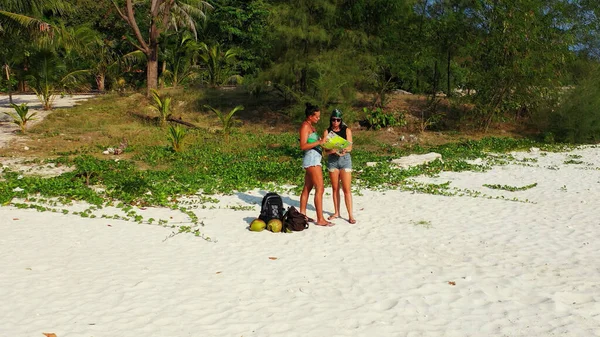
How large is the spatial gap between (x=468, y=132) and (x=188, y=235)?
15.3 metres

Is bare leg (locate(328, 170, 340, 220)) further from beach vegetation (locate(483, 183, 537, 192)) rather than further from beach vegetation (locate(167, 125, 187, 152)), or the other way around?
beach vegetation (locate(167, 125, 187, 152))

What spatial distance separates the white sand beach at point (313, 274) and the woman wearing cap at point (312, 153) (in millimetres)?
518

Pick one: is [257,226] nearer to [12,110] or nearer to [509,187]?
[509,187]

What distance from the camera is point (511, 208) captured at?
9289 millimetres

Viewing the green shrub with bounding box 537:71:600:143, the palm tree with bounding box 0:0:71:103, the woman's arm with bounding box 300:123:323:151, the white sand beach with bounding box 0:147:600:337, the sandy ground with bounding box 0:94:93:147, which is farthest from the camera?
the green shrub with bounding box 537:71:600:143

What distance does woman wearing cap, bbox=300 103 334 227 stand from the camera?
7513mm

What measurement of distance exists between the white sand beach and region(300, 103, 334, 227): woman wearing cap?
1.70ft

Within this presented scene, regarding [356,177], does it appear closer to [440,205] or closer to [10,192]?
[440,205]

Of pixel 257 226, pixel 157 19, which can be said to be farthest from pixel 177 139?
pixel 157 19

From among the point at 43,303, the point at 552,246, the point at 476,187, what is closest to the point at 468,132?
the point at 476,187

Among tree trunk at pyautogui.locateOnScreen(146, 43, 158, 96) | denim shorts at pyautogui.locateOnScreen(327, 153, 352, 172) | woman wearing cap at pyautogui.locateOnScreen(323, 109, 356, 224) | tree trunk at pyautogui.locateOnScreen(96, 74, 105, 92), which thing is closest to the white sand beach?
woman wearing cap at pyautogui.locateOnScreen(323, 109, 356, 224)

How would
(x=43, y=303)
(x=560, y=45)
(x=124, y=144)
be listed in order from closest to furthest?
(x=43, y=303) < (x=124, y=144) < (x=560, y=45)

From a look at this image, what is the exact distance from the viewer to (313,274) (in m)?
5.98

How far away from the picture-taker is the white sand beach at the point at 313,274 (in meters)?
4.68
